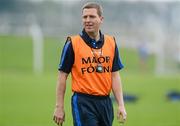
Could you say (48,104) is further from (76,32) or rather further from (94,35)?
(76,32)

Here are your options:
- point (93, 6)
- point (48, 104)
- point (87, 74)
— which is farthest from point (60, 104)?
point (48, 104)

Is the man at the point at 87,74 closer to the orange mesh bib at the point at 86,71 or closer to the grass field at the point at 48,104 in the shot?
the orange mesh bib at the point at 86,71

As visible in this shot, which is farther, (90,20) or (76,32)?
(76,32)

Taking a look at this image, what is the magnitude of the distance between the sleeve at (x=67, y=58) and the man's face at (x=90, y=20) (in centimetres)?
26

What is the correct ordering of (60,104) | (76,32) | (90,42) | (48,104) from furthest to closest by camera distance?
(76,32) → (48,104) → (90,42) → (60,104)

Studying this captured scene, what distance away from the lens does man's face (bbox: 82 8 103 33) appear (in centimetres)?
855

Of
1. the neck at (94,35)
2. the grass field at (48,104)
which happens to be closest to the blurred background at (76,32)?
the grass field at (48,104)

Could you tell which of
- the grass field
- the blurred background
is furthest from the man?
the blurred background

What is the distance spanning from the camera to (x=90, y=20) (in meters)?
8.54

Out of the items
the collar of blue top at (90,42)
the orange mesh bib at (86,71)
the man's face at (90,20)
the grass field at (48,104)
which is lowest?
the grass field at (48,104)

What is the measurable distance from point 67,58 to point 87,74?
283 mm

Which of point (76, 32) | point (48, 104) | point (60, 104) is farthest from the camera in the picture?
point (76, 32)

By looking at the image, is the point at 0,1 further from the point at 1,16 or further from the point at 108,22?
the point at 108,22

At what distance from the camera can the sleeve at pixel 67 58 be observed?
8539 mm
